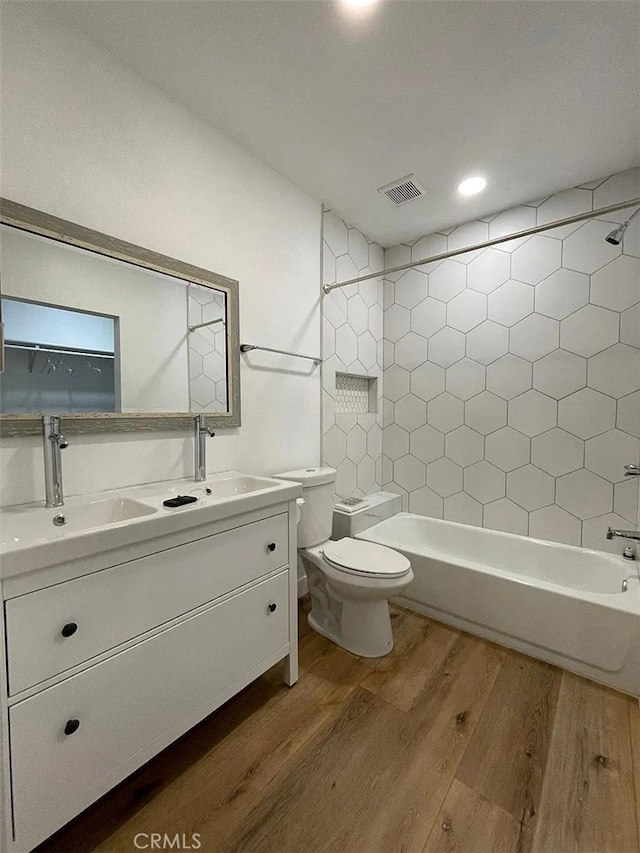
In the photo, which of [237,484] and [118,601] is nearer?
[118,601]

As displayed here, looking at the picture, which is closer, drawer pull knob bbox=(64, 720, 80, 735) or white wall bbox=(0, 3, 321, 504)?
drawer pull knob bbox=(64, 720, 80, 735)

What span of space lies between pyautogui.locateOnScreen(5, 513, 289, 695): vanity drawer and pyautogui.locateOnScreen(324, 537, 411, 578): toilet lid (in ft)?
1.54

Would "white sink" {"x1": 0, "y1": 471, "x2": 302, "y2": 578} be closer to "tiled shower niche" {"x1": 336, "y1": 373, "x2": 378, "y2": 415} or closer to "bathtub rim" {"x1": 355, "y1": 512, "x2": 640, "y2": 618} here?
"bathtub rim" {"x1": 355, "y1": 512, "x2": 640, "y2": 618}

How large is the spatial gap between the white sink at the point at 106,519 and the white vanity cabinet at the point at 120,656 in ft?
0.14

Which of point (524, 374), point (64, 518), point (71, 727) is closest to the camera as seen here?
point (71, 727)

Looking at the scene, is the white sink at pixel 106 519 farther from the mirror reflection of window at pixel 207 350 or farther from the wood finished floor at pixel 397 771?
the wood finished floor at pixel 397 771

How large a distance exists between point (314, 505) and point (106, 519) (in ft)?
3.18

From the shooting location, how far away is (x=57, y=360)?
122cm

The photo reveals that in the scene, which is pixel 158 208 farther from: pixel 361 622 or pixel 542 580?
pixel 542 580

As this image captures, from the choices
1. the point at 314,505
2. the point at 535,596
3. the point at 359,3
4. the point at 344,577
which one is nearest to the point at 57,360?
the point at 314,505

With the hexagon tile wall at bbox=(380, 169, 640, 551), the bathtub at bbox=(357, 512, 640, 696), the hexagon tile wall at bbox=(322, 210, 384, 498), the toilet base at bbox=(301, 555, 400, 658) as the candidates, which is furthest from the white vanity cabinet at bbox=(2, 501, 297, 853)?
the hexagon tile wall at bbox=(380, 169, 640, 551)

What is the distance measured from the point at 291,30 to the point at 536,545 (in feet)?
8.87

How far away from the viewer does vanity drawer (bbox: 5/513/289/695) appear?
2.63 feet

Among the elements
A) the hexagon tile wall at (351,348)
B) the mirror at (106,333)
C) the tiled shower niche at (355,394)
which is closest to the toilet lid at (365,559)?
the hexagon tile wall at (351,348)
